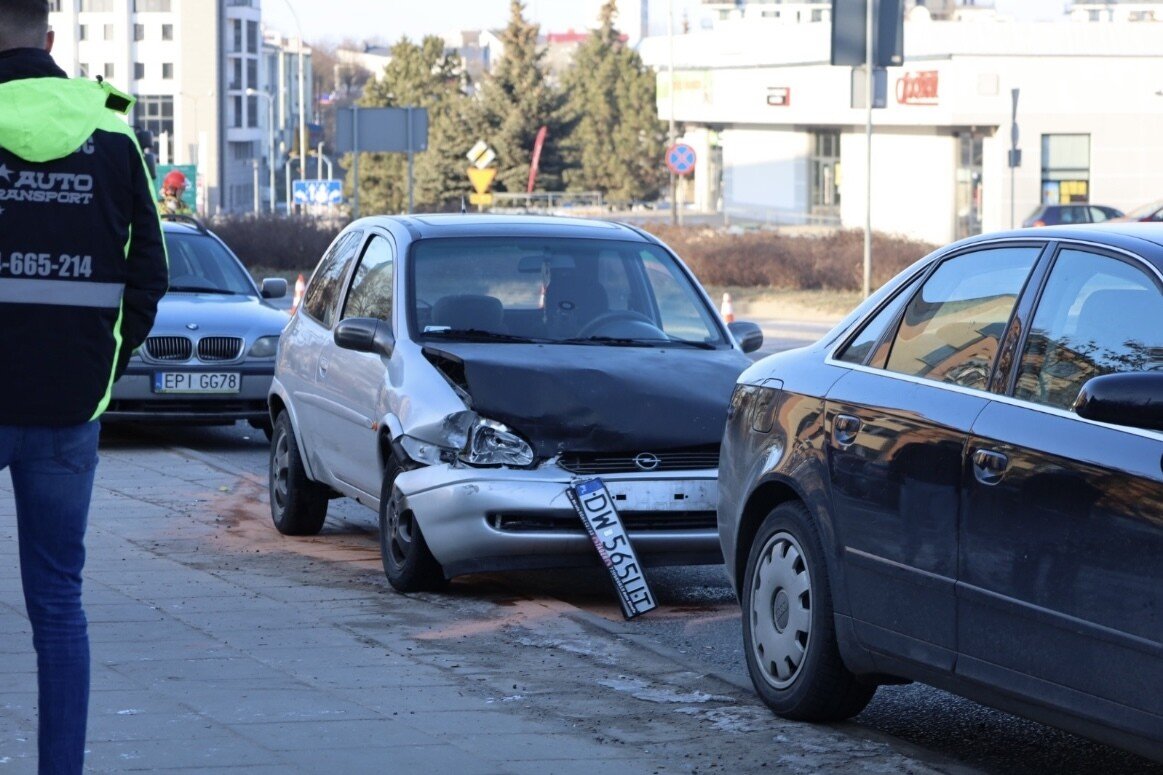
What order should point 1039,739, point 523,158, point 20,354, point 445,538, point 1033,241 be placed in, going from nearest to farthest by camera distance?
point 20,354, point 1033,241, point 1039,739, point 445,538, point 523,158

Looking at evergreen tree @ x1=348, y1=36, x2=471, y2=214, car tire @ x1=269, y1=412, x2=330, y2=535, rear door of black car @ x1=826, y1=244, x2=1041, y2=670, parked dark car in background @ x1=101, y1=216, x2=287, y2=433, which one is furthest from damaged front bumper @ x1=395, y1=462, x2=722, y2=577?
evergreen tree @ x1=348, y1=36, x2=471, y2=214

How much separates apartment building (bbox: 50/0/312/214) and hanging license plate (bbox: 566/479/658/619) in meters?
115

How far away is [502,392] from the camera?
777 centimetres

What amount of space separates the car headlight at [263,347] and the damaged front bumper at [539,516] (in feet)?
19.6

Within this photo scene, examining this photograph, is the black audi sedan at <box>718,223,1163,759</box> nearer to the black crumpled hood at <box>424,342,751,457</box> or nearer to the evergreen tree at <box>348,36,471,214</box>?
the black crumpled hood at <box>424,342,751,457</box>

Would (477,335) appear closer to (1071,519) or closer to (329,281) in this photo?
(329,281)

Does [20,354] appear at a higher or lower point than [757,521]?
higher

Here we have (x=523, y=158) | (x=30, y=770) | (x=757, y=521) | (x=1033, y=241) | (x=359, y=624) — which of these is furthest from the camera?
(x=523, y=158)

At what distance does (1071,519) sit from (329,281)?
5.93 meters

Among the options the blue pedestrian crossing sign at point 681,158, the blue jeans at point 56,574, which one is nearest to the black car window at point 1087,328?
the blue jeans at point 56,574

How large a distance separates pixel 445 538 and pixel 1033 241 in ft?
10.3

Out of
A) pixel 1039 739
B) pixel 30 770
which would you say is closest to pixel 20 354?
pixel 30 770

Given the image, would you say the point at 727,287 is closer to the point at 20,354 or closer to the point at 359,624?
the point at 359,624

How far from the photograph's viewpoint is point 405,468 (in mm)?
7949
